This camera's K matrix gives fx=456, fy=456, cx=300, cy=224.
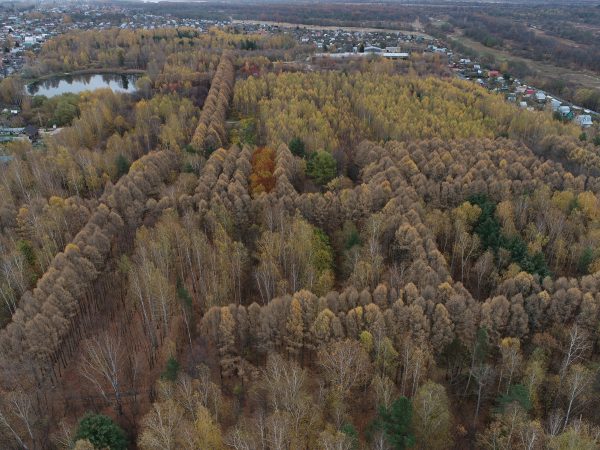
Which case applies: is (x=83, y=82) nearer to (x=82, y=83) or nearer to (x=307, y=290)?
(x=82, y=83)

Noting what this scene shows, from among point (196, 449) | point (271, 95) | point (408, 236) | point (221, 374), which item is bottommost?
point (221, 374)

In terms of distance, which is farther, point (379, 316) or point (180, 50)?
point (180, 50)

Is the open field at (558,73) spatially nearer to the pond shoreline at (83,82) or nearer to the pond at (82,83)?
the pond shoreline at (83,82)

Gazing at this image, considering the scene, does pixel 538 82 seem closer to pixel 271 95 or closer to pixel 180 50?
pixel 271 95

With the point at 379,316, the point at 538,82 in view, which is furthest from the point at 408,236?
the point at 538,82

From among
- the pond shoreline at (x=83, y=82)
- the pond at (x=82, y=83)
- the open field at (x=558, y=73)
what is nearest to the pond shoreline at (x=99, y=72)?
the pond shoreline at (x=83, y=82)
